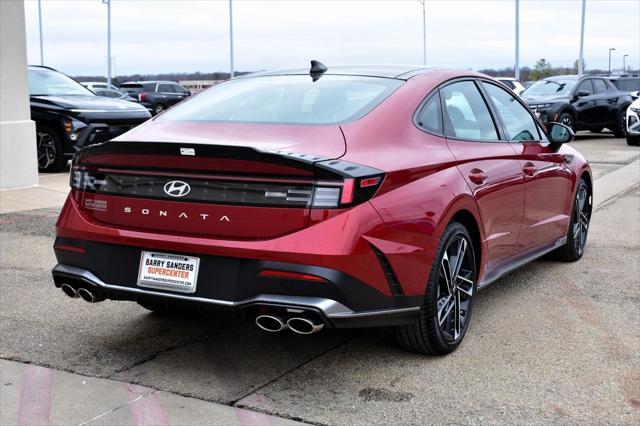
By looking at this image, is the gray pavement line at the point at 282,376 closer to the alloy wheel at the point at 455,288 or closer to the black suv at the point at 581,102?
the alloy wheel at the point at 455,288

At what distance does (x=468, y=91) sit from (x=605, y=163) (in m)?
11.8

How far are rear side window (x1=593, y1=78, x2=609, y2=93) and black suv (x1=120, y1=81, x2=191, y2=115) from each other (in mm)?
23139

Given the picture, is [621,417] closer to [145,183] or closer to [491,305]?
[491,305]

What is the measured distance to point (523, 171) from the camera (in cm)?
571

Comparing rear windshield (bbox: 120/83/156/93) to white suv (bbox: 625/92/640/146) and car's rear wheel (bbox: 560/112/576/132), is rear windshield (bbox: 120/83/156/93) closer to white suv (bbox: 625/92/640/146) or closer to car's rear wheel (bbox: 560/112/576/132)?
car's rear wheel (bbox: 560/112/576/132)

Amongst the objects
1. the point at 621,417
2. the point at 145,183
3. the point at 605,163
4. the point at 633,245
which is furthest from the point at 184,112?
the point at 605,163

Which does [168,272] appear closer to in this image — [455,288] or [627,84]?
[455,288]

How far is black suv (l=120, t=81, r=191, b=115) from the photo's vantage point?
4166cm

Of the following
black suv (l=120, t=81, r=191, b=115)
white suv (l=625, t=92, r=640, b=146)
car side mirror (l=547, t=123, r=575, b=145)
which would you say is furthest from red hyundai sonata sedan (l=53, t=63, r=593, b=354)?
black suv (l=120, t=81, r=191, b=115)

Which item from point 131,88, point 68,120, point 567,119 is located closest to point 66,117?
point 68,120

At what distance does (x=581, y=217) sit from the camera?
24.0 ft

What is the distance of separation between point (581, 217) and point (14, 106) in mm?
7467

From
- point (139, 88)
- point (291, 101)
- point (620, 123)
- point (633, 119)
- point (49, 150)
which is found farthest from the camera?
point (139, 88)

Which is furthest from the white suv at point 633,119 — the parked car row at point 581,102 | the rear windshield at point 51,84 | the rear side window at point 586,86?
the rear windshield at point 51,84
